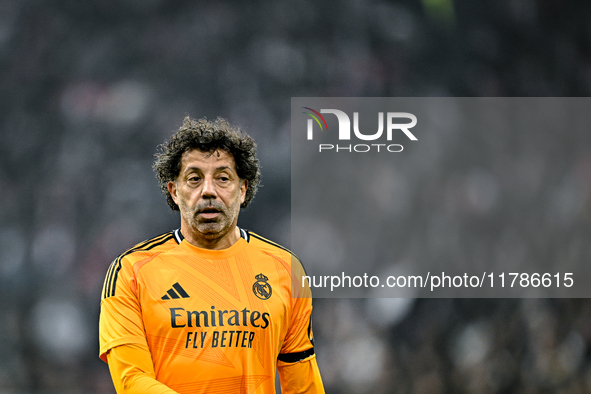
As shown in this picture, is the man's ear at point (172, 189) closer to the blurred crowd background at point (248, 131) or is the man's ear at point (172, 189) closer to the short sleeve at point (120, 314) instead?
the short sleeve at point (120, 314)

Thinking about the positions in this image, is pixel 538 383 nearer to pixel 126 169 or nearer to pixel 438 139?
pixel 438 139

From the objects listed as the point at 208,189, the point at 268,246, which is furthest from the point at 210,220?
the point at 268,246

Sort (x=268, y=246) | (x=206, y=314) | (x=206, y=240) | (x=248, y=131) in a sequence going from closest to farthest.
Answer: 1. (x=206, y=314)
2. (x=206, y=240)
3. (x=268, y=246)
4. (x=248, y=131)

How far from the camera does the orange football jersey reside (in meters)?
2.05

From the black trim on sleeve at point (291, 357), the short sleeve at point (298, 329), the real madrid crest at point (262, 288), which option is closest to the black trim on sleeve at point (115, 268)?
the real madrid crest at point (262, 288)

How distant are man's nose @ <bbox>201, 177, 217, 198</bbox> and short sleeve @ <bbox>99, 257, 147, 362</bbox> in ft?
1.43

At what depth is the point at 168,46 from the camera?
10.1 feet

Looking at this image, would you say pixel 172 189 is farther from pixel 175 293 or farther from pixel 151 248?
pixel 175 293

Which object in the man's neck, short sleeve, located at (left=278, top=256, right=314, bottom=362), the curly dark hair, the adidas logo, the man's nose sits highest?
the curly dark hair

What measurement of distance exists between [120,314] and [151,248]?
324 mm

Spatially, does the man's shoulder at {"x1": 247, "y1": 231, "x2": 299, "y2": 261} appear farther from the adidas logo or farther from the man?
the adidas logo

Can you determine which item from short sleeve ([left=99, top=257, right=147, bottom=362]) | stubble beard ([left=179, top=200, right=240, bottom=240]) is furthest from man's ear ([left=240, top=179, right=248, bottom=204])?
short sleeve ([left=99, top=257, right=147, bottom=362])

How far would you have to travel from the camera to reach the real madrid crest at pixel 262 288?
7.22 ft

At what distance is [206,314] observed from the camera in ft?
6.95
